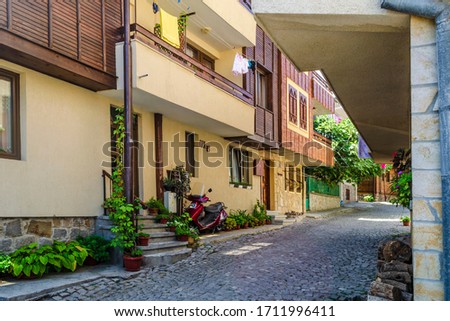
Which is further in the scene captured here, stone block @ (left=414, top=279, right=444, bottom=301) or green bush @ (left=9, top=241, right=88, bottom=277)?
green bush @ (left=9, top=241, right=88, bottom=277)

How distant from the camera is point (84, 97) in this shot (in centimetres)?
868

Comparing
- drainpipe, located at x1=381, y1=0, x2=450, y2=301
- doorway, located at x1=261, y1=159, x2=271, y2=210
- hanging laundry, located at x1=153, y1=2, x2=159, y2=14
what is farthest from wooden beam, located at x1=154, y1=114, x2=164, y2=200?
doorway, located at x1=261, y1=159, x2=271, y2=210

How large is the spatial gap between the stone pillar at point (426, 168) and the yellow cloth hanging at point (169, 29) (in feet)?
23.2

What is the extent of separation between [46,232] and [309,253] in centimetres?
506

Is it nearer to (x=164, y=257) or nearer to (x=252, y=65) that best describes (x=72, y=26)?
(x=164, y=257)

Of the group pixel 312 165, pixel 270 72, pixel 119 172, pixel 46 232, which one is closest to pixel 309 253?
pixel 119 172

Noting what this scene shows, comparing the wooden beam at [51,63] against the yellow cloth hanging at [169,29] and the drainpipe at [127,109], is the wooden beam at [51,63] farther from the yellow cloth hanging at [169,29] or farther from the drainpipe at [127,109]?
the yellow cloth hanging at [169,29]

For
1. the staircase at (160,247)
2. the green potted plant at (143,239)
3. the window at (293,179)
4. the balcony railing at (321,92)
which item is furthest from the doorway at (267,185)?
the green potted plant at (143,239)

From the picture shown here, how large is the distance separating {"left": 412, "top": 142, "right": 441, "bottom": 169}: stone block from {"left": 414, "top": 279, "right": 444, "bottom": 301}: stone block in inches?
40.4

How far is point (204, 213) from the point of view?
37.6 feet

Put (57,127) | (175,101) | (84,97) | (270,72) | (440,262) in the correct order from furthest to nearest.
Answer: (270,72)
(175,101)
(84,97)
(57,127)
(440,262)

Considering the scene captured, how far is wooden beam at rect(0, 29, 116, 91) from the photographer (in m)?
6.68

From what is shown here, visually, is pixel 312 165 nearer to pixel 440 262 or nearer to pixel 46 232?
pixel 46 232

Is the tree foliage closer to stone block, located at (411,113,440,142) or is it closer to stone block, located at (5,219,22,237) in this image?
stone block, located at (5,219,22,237)
